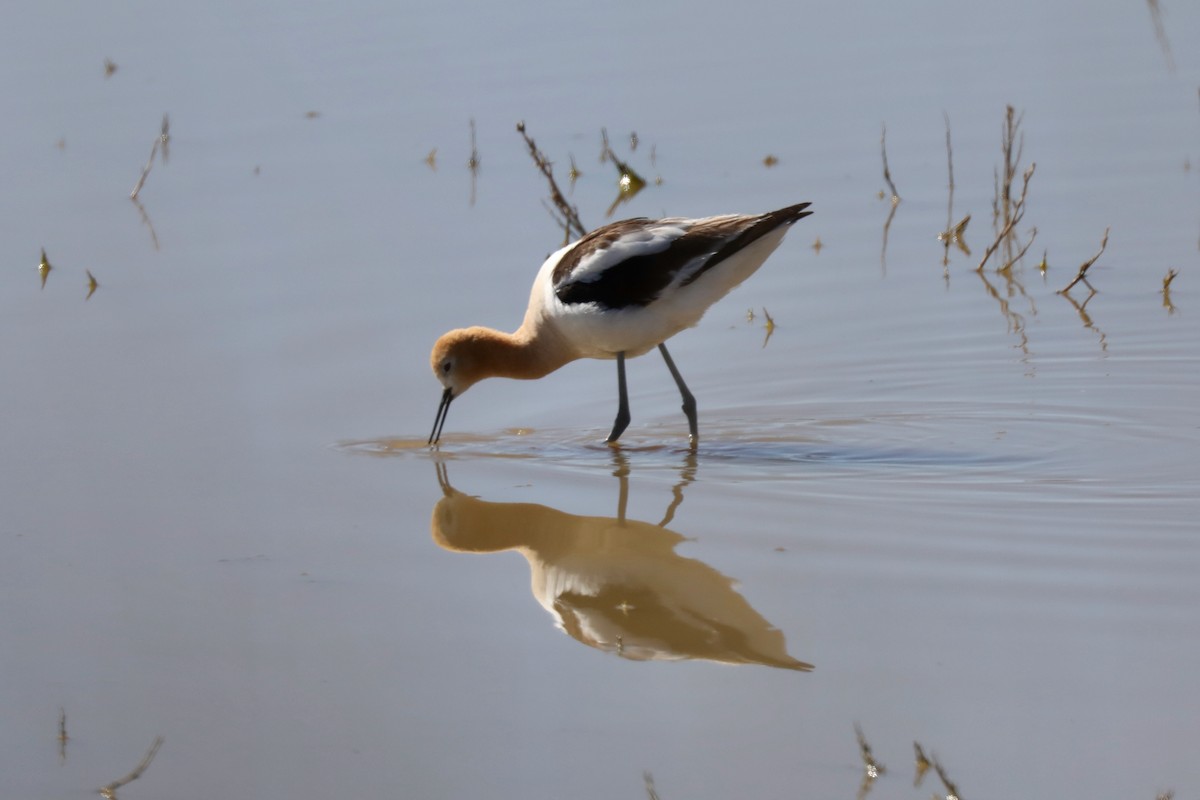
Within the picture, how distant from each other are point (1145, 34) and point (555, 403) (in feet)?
22.0

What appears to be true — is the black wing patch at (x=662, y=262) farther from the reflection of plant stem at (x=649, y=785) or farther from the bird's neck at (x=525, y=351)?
the reflection of plant stem at (x=649, y=785)

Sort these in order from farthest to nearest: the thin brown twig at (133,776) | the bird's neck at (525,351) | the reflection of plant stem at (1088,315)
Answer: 1. the reflection of plant stem at (1088,315)
2. the bird's neck at (525,351)
3. the thin brown twig at (133,776)

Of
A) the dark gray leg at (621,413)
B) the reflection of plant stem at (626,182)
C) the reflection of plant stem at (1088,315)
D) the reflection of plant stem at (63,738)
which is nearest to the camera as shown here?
the reflection of plant stem at (63,738)

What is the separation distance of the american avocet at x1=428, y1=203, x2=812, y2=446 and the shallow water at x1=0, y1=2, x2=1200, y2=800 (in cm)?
28

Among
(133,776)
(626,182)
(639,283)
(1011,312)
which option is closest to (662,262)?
(639,283)

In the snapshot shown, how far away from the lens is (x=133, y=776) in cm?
375

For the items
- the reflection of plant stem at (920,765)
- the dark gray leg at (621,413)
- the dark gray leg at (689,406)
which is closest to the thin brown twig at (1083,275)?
the dark gray leg at (689,406)

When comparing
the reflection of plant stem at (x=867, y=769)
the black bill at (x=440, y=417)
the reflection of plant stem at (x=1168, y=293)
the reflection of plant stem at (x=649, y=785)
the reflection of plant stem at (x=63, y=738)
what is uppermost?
the reflection of plant stem at (x=1168, y=293)

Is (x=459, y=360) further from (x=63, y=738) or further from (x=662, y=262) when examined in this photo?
(x=63, y=738)

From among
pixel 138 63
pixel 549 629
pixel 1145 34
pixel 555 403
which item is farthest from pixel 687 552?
pixel 138 63

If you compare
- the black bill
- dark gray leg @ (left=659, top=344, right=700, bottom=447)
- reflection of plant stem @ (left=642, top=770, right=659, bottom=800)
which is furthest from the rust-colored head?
reflection of plant stem @ (left=642, top=770, right=659, bottom=800)

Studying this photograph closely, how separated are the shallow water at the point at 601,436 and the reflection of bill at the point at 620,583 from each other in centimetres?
2

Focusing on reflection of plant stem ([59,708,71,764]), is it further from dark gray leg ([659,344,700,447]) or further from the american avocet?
dark gray leg ([659,344,700,447])

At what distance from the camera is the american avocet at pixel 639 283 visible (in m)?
6.58
